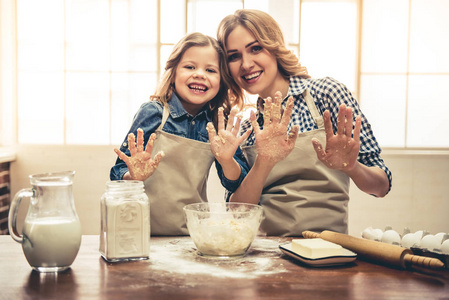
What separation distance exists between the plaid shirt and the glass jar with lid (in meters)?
0.81

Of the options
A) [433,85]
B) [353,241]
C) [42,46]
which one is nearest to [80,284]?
[353,241]

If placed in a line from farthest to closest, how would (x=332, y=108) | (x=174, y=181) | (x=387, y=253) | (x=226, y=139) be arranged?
(x=332, y=108) → (x=174, y=181) → (x=226, y=139) → (x=387, y=253)

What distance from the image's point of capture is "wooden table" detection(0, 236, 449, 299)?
2.65ft

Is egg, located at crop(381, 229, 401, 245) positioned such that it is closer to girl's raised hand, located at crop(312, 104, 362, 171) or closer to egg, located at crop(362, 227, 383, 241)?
egg, located at crop(362, 227, 383, 241)

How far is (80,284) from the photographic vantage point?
2.83 feet

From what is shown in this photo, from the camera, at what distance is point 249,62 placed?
67.1 inches

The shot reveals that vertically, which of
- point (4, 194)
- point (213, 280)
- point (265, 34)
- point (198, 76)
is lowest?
point (4, 194)

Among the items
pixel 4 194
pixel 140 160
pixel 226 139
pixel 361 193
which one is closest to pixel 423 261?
pixel 226 139

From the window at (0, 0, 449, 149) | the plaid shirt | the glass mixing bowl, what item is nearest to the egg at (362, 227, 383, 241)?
the glass mixing bowl

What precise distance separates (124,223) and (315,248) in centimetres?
44

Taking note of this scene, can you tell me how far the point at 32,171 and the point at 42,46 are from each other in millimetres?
943

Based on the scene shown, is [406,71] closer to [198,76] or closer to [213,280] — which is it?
[198,76]

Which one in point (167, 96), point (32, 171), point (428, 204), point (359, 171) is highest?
point (167, 96)

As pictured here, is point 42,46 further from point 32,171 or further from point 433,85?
point 433,85
